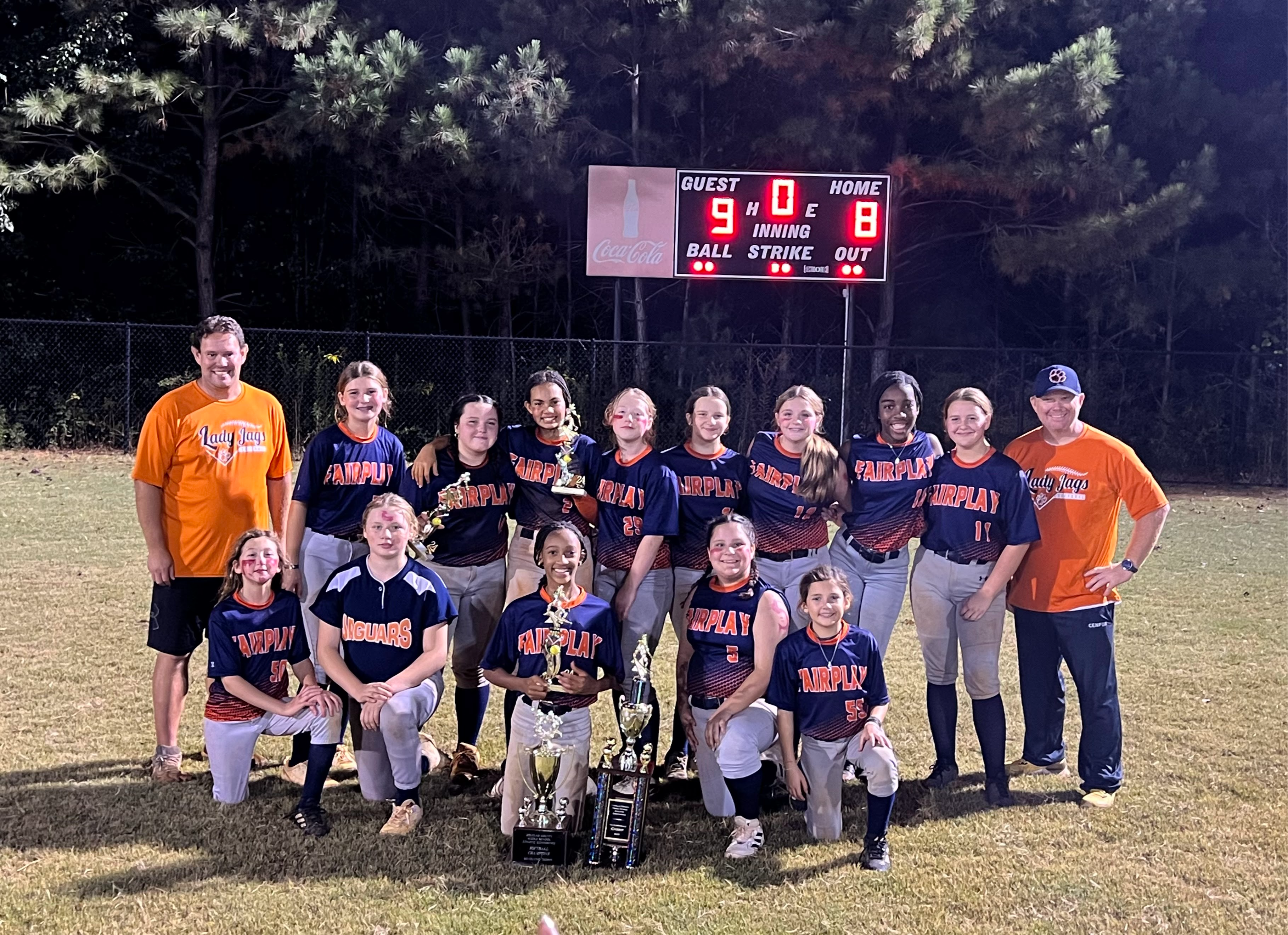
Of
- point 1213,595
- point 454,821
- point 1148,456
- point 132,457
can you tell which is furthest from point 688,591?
point 1148,456

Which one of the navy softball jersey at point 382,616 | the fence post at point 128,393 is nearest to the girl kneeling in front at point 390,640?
the navy softball jersey at point 382,616

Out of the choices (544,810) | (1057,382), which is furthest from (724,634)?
(1057,382)

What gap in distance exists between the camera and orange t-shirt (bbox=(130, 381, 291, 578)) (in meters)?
4.82

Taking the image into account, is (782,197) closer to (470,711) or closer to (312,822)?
(470,711)

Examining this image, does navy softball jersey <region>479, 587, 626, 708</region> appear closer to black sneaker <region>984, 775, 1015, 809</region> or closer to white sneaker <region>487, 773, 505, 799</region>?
white sneaker <region>487, 773, 505, 799</region>

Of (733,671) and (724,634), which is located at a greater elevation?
(724,634)

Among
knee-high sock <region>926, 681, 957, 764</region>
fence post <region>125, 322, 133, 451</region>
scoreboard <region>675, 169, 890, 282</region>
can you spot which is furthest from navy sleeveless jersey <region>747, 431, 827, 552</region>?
fence post <region>125, 322, 133, 451</region>

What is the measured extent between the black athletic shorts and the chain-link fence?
12.2 m

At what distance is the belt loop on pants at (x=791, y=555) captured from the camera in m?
4.95

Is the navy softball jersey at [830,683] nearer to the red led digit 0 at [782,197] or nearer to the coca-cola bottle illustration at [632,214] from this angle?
the red led digit 0 at [782,197]

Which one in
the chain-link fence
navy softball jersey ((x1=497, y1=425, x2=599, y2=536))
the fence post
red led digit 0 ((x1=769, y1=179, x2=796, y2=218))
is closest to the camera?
navy softball jersey ((x1=497, y1=425, x2=599, y2=536))

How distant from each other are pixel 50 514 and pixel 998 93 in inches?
558

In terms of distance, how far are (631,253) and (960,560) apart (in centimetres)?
1261

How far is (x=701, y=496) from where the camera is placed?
4.94 metres
